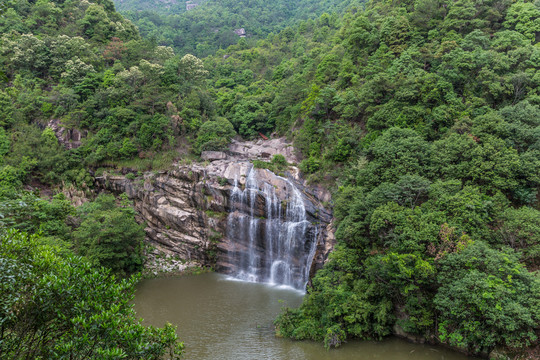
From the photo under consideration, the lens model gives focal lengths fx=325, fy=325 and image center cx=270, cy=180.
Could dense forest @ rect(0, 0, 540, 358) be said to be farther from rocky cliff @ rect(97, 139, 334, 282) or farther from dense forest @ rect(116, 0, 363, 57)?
dense forest @ rect(116, 0, 363, 57)

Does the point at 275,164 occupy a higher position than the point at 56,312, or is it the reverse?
the point at 275,164

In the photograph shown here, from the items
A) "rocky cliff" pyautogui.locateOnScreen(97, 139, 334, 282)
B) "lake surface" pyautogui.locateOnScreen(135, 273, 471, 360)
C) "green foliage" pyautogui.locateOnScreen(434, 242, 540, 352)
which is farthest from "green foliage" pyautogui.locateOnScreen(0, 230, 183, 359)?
"rocky cliff" pyautogui.locateOnScreen(97, 139, 334, 282)

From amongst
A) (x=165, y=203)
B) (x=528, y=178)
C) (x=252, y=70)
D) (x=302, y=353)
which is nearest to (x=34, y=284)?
(x=302, y=353)

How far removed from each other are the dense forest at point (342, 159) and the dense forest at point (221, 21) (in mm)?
19205

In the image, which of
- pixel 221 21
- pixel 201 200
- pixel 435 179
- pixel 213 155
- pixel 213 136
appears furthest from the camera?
pixel 221 21

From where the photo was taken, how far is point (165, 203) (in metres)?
26.2

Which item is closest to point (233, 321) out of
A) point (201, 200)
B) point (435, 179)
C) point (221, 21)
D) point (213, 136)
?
point (201, 200)

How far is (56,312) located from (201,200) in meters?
19.6

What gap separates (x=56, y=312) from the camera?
19.5ft

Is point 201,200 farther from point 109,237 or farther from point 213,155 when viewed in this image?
point 109,237

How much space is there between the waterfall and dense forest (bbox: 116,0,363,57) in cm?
4052

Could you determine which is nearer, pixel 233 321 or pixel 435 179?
pixel 435 179

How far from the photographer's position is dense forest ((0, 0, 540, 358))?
23.0ft

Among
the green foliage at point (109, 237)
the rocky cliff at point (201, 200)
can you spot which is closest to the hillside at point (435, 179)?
the rocky cliff at point (201, 200)
